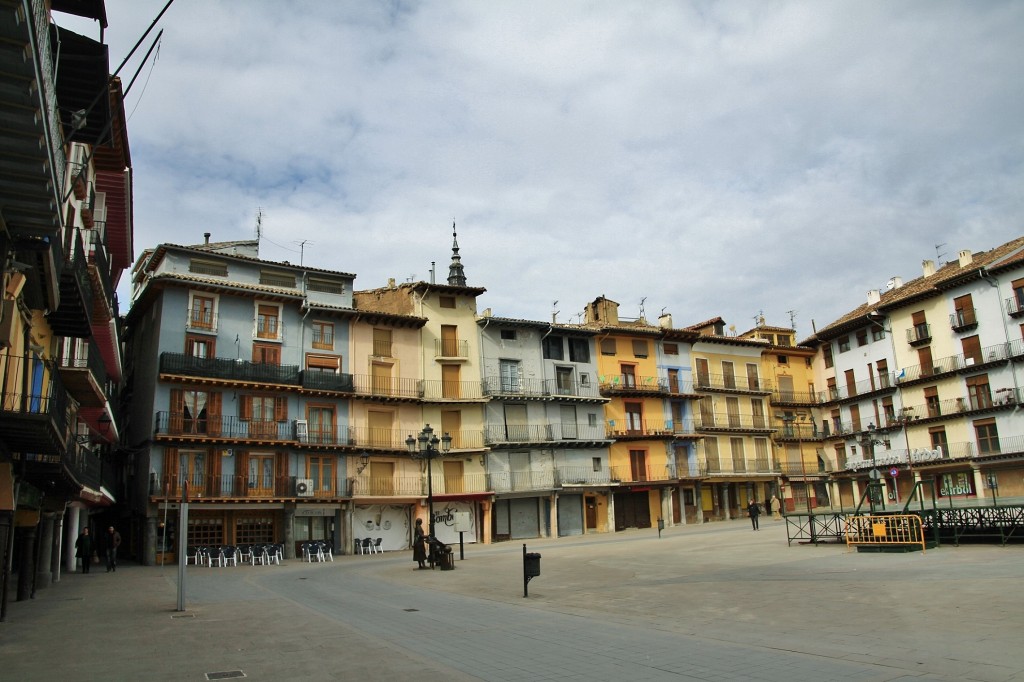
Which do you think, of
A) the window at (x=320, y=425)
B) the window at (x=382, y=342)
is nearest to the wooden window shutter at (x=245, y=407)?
the window at (x=320, y=425)

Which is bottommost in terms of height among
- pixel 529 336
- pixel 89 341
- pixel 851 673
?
pixel 851 673

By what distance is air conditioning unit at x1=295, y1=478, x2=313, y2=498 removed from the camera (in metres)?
37.3

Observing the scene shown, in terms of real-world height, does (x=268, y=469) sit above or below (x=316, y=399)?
below

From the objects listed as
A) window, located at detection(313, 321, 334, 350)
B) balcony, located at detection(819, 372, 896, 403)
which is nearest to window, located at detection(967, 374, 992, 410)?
balcony, located at detection(819, 372, 896, 403)

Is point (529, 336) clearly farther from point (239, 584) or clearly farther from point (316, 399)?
point (239, 584)

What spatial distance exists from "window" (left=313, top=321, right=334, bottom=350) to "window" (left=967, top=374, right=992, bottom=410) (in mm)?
39670

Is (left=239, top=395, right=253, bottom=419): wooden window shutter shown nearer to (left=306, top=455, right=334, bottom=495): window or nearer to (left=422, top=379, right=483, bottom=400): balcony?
(left=306, top=455, right=334, bottom=495): window

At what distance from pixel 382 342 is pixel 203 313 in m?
10.1

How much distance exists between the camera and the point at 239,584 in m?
22.2

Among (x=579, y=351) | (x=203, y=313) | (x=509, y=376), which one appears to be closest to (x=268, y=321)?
(x=203, y=313)

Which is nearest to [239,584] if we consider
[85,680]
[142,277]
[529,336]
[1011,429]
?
[85,680]

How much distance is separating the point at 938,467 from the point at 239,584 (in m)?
44.4

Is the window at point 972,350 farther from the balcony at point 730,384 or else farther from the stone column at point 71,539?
the stone column at point 71,539

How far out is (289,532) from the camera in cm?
3694
